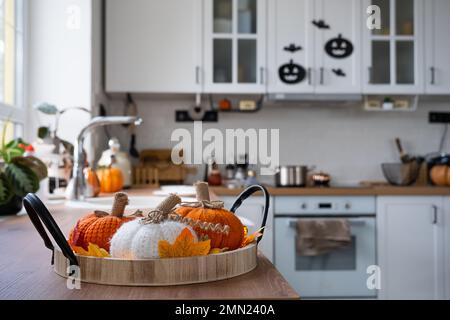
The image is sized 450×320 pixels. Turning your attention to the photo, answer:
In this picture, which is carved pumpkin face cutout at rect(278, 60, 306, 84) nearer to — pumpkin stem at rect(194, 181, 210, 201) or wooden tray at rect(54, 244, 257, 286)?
pumpkin stem at rect(194, 181, 210, 201)

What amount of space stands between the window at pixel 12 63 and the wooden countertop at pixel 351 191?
109 cm

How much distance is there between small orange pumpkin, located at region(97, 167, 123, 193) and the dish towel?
102 cm

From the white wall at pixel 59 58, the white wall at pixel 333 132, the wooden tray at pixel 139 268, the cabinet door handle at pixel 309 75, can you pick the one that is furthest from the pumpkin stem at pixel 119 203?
the white wall at pixel 333 132

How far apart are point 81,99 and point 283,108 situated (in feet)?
4.57

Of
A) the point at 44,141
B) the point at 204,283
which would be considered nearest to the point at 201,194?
the point at 204,283

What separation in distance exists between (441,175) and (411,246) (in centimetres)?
52

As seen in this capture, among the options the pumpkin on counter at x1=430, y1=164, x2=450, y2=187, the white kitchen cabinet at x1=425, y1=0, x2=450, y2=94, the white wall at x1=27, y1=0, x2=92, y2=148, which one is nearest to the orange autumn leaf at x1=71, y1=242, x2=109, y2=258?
the white wall at x1=27, y1=0, x2=92, y2=148

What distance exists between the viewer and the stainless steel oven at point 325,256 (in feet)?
9.36

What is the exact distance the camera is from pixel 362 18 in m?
3.16

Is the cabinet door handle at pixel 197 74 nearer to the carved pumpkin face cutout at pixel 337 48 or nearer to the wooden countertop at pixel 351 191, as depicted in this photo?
the wooden countertop at pixel 351 191

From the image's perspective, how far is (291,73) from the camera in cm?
311

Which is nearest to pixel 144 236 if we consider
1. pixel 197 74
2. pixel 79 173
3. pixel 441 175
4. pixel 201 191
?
pixel 201 191
